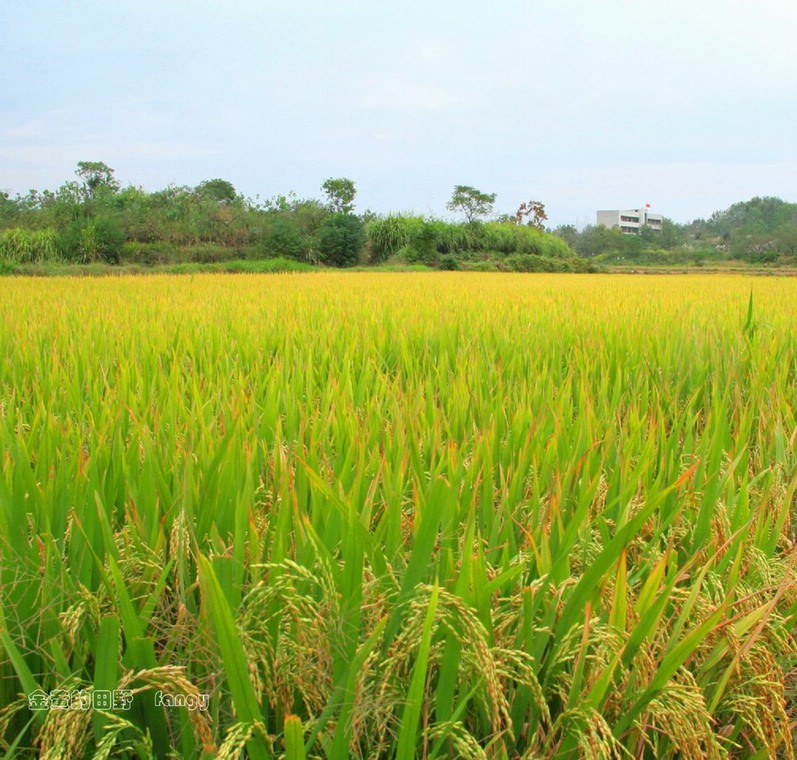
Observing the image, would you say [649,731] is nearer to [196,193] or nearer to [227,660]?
[227,660]

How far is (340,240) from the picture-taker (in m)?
19.1

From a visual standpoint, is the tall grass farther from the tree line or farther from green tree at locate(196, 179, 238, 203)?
green tree at locate(196, 179, 238, 203)

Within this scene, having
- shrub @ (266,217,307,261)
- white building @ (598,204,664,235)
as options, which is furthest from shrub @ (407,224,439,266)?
white building @ (598,204,664,235)

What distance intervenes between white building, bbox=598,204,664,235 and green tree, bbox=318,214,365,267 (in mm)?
55913

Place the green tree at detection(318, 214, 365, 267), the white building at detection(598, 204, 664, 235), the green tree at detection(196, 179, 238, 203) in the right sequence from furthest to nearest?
the white building at detection(598, 204, 664, 235) < the green tree at detection(196, 179, 238, 203) < the green tree at detection(318, 214, 365, 267)

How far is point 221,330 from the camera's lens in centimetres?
313

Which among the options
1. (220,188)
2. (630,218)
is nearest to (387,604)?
(220,188)

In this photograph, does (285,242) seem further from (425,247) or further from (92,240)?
(92,240)

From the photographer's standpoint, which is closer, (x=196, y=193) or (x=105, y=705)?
(x=105, y=705)

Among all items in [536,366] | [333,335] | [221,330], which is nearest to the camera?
[536,366]

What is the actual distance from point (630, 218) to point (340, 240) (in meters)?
60.7

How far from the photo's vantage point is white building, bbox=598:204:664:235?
69.6m

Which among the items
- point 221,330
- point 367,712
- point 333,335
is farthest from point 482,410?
point 221,330

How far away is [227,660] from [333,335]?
235 cm
